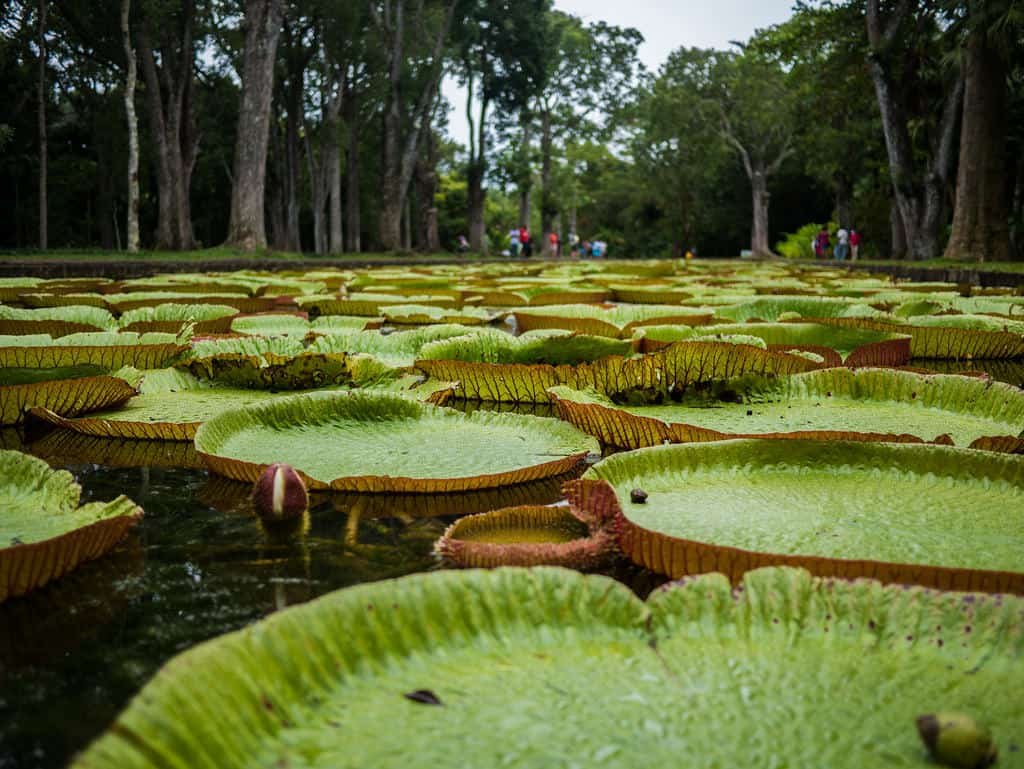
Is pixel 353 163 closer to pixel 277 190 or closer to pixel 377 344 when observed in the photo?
pixel 277 190

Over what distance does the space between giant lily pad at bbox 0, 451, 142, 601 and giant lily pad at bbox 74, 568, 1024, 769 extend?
1.63ft

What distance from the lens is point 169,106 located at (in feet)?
55.2

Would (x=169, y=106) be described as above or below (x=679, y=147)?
below

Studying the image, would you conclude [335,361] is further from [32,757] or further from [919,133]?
[919,133]

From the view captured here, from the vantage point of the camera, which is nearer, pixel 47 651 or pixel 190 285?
pixel 47 651

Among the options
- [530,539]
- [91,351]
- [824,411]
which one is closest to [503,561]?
[530,539]

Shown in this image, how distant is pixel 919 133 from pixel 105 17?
582 inches

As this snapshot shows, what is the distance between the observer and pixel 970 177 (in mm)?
10375

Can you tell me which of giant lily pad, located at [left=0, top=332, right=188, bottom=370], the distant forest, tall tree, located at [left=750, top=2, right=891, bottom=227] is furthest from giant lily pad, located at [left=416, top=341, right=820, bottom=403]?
tall tree, located at [left=750, top=2, right=891, bottom=227]

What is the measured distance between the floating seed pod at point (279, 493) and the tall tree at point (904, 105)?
12831 mm

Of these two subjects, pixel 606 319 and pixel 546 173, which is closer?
pixel 606 319

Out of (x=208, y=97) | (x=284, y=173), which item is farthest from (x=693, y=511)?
(x=208, y=97)

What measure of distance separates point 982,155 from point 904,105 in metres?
3.42

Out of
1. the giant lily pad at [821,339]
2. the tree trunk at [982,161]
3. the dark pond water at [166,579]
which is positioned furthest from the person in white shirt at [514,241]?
the dark pond water at [166,579]
